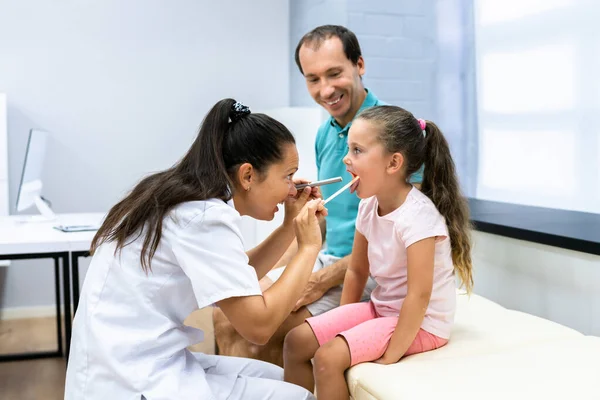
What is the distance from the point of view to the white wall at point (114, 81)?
3.96 m

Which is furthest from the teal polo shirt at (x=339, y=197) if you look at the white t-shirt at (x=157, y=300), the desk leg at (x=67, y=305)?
the desk leg at (x=67, y=305)

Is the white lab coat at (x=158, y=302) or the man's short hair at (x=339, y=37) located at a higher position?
the man's short hair at (x=339, y=37)

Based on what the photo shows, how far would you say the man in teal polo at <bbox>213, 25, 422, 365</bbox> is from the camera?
6.75 ft

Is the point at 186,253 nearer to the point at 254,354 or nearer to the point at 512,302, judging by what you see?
the point at 254,354

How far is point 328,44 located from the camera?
2.15 m

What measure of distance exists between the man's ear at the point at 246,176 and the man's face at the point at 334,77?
72cm

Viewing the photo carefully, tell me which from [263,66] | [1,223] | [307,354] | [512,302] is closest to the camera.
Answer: [307,354]

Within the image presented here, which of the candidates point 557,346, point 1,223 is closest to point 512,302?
point 557,346

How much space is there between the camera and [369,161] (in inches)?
66.4

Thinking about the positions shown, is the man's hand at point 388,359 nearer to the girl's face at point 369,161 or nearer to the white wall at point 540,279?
the girl's face at point 369,161

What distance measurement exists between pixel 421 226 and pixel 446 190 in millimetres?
164

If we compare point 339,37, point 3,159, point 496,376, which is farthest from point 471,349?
point 3,159

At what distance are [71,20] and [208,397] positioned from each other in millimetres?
3232

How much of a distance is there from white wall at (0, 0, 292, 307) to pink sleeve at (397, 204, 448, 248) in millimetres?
2813
